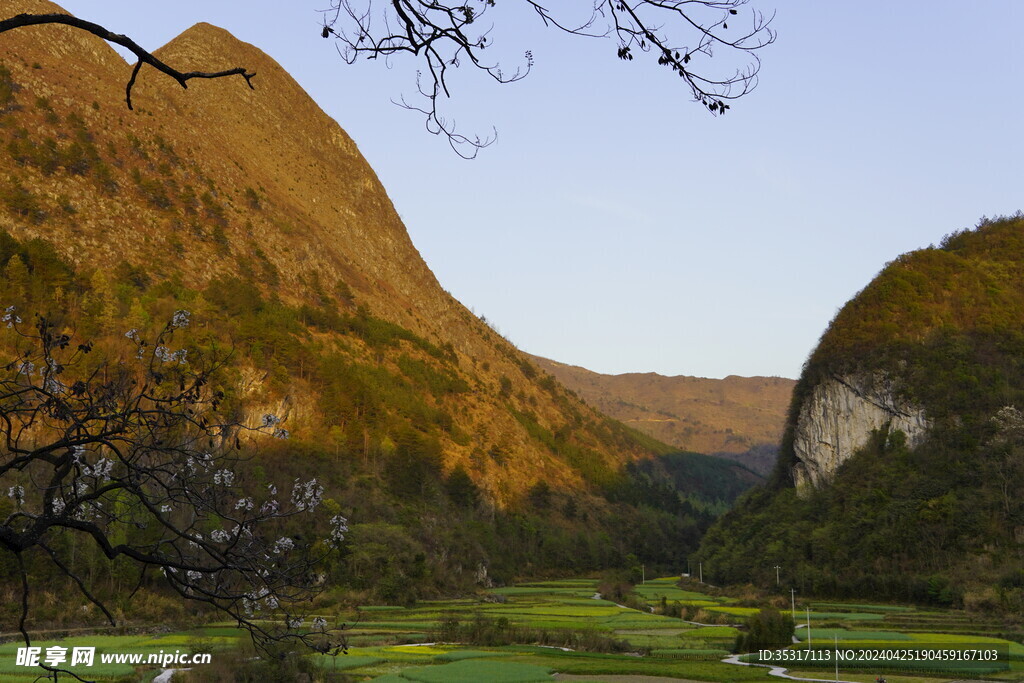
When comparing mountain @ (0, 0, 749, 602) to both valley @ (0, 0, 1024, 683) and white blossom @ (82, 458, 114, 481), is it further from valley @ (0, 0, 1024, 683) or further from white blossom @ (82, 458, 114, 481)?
white blossom @ (82, 458, 114, 481)

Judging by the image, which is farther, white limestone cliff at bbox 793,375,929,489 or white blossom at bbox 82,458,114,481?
white limestone cliff at bbox 793,375,929,489

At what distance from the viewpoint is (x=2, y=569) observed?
63.3 m

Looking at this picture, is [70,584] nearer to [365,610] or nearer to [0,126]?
[365,610]

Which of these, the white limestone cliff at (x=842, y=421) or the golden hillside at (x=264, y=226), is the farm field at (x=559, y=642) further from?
the golden hillside at (x=264, y=226)

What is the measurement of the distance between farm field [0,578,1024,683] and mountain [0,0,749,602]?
2199 centimetres

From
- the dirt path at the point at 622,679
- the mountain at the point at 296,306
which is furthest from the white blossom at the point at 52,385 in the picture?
the mountain at the point at 296,306

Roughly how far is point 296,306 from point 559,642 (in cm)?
8208

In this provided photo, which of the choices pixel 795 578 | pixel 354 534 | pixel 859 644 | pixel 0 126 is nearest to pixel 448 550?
pixel 354 534

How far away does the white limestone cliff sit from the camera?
11712 centimetres

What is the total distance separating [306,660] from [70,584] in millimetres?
34196

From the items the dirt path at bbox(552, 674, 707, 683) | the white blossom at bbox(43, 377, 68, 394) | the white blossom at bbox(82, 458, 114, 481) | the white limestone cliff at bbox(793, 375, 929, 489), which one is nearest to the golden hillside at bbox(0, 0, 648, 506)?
the white limestone cliff at bbox(793, 375, 929, 489)

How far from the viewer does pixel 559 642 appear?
196ft

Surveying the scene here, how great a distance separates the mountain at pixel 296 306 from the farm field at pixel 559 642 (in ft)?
72.2

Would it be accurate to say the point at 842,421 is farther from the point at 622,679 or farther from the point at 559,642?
the point at 622,679
